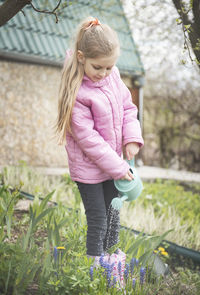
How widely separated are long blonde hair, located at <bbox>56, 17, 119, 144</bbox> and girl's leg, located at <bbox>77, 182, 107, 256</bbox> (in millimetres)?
352

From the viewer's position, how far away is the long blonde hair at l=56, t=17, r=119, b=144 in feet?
6.46

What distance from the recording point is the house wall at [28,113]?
5.88 metres

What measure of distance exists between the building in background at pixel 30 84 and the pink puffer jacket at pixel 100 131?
3608 mm

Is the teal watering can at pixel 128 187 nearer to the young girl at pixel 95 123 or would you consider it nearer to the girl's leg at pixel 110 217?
the young girl at pixel 95 123

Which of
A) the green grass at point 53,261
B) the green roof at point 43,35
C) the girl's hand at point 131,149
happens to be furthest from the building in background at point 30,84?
the girl's hand at point 131,149

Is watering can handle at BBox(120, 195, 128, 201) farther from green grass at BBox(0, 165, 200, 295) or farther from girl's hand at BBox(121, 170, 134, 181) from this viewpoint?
green grass at BBox(0, 165, 200, 295)

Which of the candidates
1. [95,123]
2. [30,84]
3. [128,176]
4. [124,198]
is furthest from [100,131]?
[30,84]

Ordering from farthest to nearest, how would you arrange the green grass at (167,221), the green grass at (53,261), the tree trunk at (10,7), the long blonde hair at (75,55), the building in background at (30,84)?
the building in background at (30,84) → the green grass at (167,221) → the tree trunk at (10,7) → the long blonde hair at (75,55) → the green grass at (53,261)

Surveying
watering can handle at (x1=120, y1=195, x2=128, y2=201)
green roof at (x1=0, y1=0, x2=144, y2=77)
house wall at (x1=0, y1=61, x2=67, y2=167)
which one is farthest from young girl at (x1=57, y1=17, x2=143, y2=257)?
house wall at (x1=0, y1=61, x2=67, y2=167)

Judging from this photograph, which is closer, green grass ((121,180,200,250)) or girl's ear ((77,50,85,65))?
girl's ear ((77,50,85,65))

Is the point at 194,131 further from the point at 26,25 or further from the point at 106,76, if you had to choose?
the point at 106,76

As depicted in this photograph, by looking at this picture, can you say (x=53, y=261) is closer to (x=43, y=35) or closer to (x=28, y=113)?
(x=28, y=113)

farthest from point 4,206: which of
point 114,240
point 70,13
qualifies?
point 70,13

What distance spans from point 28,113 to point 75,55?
13.9 feet
